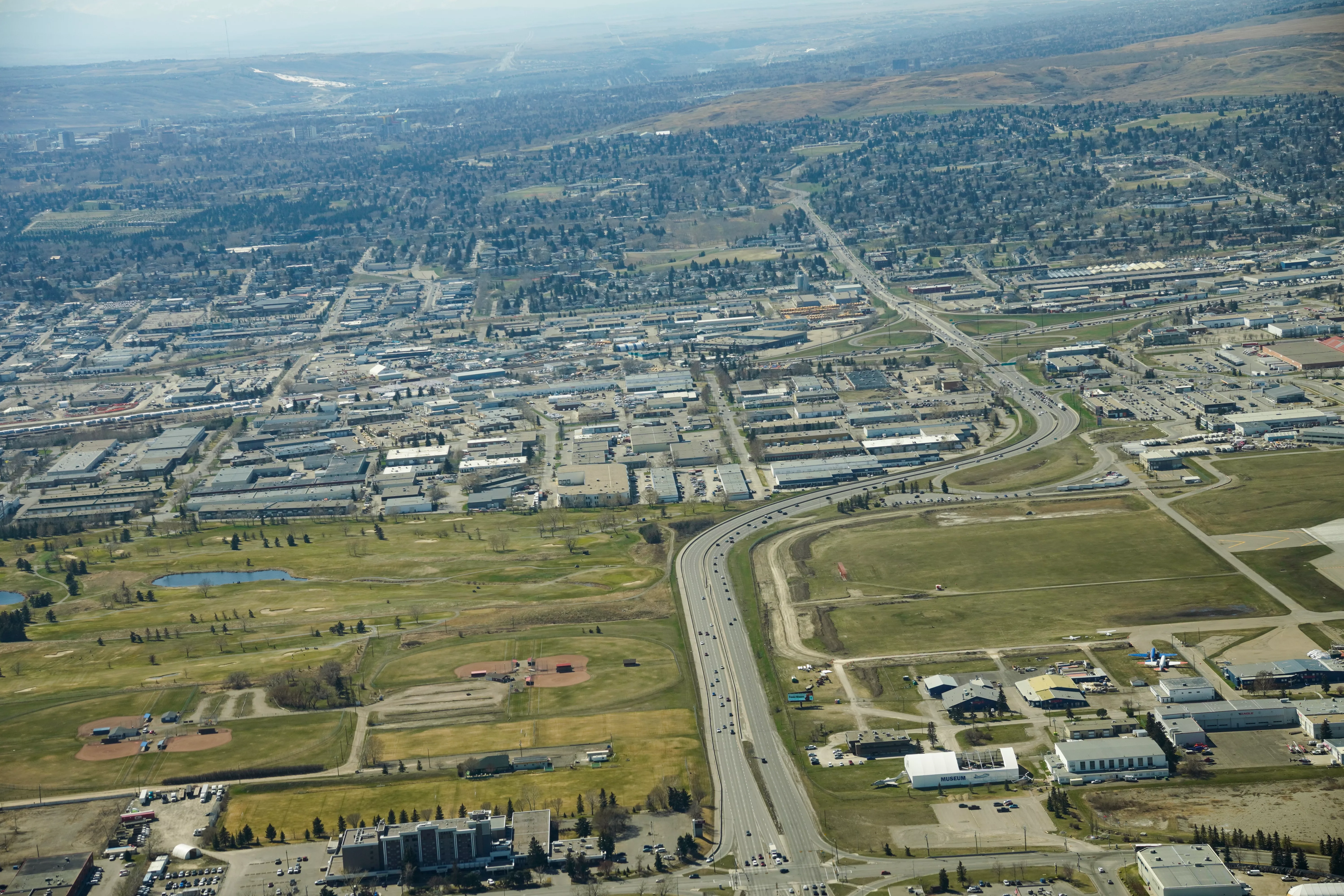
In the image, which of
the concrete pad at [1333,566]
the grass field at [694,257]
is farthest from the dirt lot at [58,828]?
the grass field at [694,257]

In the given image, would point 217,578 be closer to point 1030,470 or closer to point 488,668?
point 488,668

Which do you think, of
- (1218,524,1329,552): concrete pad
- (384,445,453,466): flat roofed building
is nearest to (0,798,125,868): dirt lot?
(384,445,453,466): flat roofed building

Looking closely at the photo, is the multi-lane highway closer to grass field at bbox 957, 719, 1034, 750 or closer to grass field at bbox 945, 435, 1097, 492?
grass field at bbox 945, 435, 1097, 492

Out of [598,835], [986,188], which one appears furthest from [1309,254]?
[598,835]

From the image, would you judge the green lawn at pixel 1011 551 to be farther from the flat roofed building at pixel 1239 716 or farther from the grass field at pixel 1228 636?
the flat roofed building at pixel 1239 716

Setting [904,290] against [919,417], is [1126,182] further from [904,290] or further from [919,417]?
[919,417]

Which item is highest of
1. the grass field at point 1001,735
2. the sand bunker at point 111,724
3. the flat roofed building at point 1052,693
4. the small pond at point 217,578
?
the flat roofed building at point 1052,693
